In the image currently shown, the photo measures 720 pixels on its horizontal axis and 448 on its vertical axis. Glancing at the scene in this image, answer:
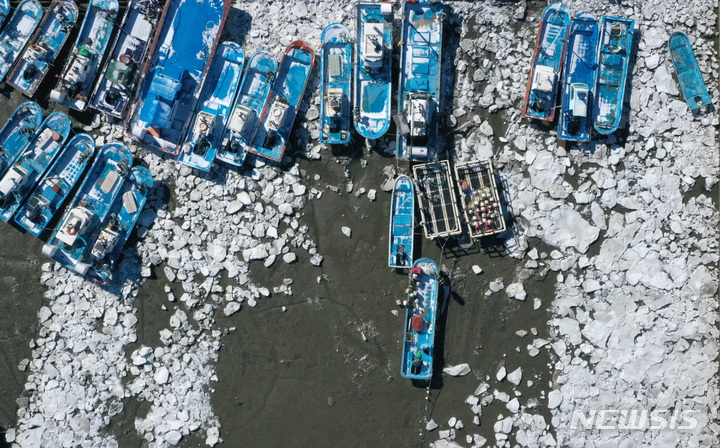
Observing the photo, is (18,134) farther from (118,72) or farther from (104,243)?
(104,243)

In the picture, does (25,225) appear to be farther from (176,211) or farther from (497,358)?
(497,358)

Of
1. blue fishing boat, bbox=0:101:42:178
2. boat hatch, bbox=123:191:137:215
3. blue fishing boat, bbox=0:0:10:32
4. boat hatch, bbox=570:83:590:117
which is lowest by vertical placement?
boat hatch, bbox=123:191:137:215

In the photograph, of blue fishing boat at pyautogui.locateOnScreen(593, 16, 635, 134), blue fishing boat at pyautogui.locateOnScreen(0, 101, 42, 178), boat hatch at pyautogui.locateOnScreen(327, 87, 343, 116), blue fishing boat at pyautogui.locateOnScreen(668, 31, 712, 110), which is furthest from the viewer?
blue fishing boat at pyautogui.locateOnScreen(0, 101, 42, 178)

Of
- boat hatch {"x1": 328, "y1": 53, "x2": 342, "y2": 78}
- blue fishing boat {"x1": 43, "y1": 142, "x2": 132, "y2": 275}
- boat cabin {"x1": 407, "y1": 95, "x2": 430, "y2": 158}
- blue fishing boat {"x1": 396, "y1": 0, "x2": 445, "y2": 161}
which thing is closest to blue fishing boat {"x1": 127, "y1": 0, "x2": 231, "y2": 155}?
blue fishing boat {"x1": 43, "y1": 142, "x2": 132, "y2": 275}

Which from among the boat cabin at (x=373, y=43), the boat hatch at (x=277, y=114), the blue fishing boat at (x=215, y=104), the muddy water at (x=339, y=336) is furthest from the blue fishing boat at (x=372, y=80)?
the blue fishing boat at (x=215, y=104)

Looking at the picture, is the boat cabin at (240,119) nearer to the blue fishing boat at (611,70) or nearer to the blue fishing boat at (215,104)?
the blue fishing boat at (215,104)

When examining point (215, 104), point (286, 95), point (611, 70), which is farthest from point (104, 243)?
point (611, 70)

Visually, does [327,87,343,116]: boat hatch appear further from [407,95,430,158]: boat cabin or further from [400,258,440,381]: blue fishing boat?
[400,258,440,381]: blue fishing boat

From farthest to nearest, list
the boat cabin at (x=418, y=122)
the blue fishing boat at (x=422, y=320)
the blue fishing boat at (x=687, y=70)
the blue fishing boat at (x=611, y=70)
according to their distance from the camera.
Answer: the blue fishing boat at (x=687, y=70) < the blue fishing boat at (x=422, y=320) < the blue fishing boat at (x=611, y=70) < the boat cabin at (x=418, y=122)
